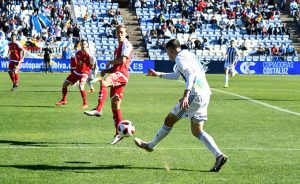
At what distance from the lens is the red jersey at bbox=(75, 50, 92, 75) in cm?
2205

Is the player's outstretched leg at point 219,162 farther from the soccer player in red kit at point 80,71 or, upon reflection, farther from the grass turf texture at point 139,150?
the soccer player in red kit at point 80,71

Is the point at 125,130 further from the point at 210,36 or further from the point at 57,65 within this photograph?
the point at 210,36

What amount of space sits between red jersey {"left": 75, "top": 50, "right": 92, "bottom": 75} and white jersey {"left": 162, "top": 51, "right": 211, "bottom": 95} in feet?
38.2

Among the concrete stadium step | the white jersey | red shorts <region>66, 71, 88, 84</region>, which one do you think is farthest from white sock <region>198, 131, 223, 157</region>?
the concrete stadium step

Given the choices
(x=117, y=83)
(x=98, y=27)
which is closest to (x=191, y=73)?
(x=117, y=83)

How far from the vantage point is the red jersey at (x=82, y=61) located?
22047mm

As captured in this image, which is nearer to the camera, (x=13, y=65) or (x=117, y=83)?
(x=117, y=83)

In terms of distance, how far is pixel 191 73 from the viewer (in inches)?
401

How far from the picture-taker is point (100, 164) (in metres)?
10.8

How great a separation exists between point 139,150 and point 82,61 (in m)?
10.1

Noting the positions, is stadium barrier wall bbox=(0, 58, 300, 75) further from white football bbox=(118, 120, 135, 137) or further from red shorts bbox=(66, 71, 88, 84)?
white football bbox=(118, 120, 135, 137)

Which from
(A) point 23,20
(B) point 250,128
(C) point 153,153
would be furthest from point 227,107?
(A) point 23,20

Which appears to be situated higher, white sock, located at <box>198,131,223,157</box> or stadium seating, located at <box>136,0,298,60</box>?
white sock, located at <box>198,131,223,157</box>

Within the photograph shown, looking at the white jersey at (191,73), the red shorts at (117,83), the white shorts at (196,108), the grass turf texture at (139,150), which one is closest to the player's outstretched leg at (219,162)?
the grass turf texture at (139,150)
